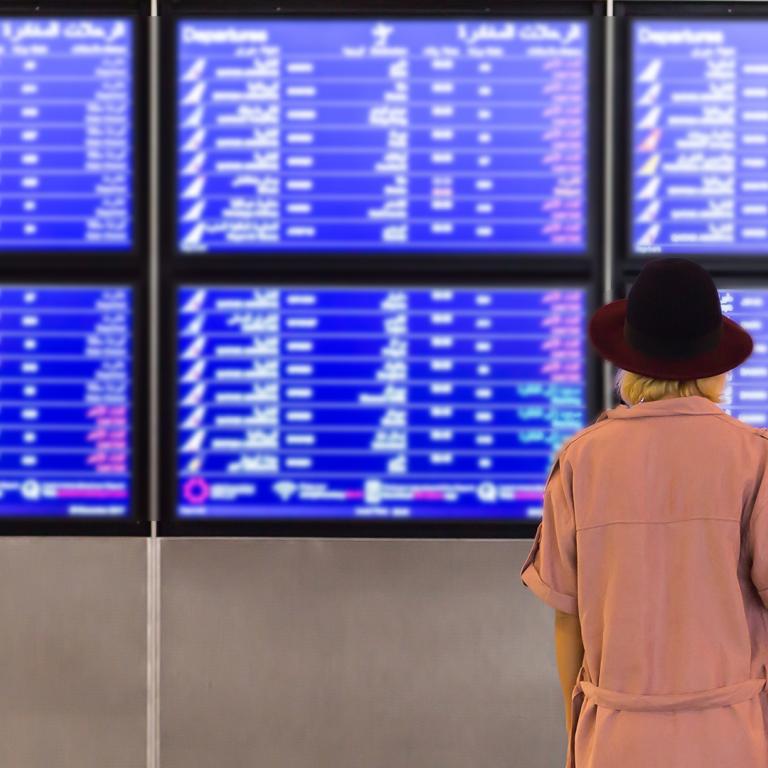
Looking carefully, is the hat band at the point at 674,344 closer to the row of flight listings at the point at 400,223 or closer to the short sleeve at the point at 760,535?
the short sleeve at the point at 760,535

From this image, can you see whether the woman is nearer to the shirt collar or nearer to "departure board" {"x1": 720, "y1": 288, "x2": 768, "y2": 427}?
the shirt collar

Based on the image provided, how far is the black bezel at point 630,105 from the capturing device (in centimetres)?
259

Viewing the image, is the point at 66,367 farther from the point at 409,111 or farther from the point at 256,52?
the point at 409,111

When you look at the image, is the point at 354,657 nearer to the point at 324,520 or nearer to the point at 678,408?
the point at 324,520

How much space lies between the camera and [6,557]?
2.66m

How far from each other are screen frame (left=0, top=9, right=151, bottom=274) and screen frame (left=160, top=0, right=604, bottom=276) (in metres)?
0.05

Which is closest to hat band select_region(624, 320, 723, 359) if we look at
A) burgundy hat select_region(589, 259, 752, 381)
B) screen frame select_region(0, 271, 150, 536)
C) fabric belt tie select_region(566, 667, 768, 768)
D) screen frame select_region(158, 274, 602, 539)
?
burgundy hat select_region(589, 259, 752, 381)

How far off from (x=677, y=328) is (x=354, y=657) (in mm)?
1526

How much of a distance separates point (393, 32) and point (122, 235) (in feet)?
3.03

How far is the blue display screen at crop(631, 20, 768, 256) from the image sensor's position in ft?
8.54

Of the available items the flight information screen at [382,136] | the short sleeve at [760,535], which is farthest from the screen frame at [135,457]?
the short sleeve at [760,535]

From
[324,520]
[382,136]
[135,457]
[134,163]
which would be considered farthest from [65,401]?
[382,136]

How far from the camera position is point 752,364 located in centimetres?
263

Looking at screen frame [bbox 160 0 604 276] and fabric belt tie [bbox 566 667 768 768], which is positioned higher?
screen frame [bbox 160 0 604 276]
